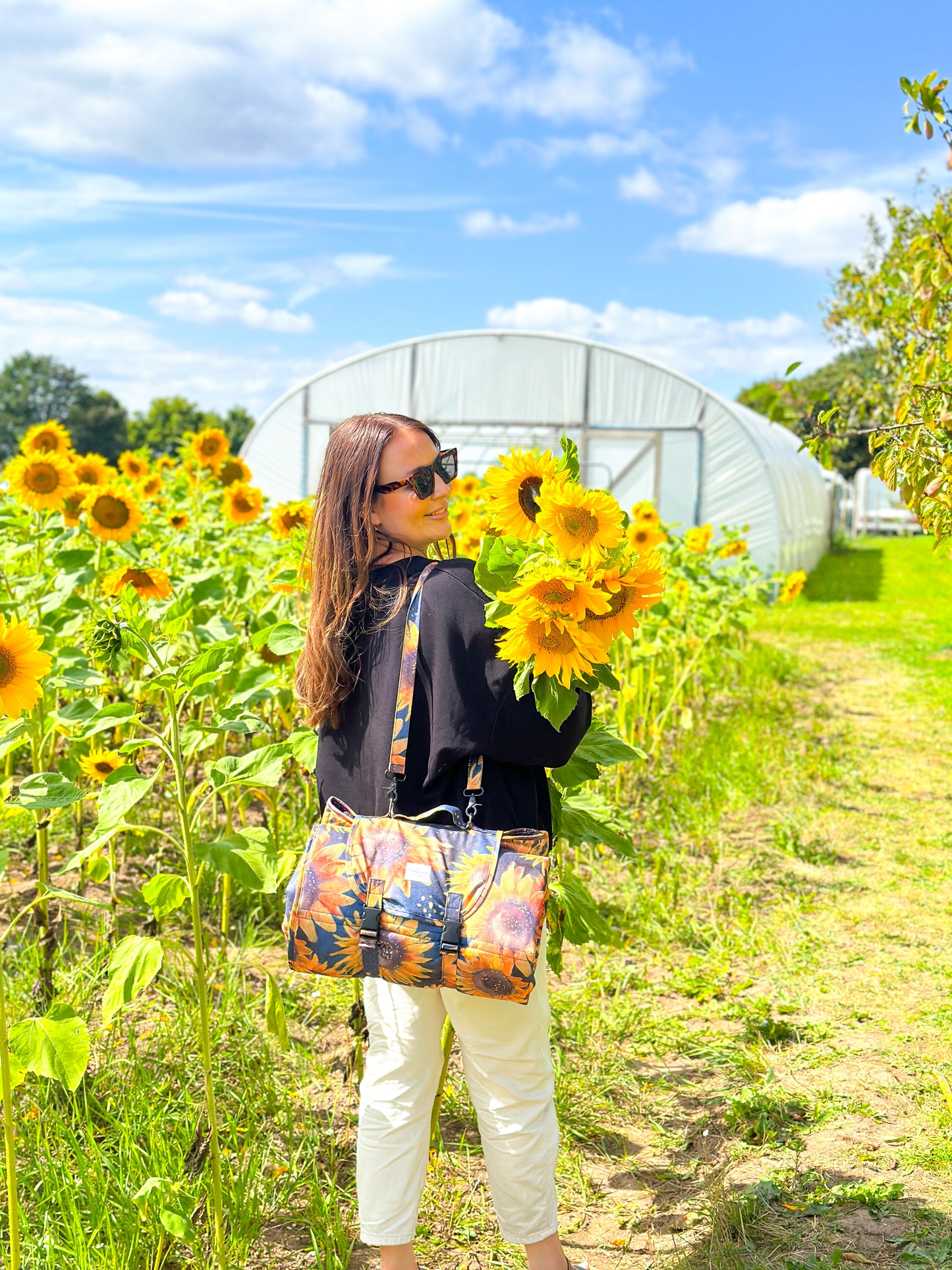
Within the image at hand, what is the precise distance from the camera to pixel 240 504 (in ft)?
15.1

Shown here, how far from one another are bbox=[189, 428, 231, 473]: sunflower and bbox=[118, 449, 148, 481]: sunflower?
601 mm

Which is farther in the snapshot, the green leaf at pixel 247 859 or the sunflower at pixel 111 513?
the sunflower at pixel 111 513

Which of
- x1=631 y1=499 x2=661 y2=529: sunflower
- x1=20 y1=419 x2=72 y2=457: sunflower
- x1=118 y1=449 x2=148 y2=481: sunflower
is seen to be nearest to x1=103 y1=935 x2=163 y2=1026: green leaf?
x1=20 y1=419 x2=72 y2=457: sunflower

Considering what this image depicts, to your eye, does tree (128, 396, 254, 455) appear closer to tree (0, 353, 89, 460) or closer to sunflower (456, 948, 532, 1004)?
tree (0, 353, 89, 460)

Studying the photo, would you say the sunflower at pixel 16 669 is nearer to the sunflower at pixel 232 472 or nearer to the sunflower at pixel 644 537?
the sunflower at pixel 644 537

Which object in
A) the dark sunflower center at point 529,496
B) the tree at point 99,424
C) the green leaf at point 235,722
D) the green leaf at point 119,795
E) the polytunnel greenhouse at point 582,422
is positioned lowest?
the green leaf at point 119,795

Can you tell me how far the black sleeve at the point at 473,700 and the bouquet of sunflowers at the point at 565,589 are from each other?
0.14ft

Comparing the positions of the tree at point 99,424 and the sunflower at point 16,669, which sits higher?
the tree at point 99,424

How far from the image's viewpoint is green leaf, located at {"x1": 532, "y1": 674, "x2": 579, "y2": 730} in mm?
1599

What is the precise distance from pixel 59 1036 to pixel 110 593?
171 centimetres

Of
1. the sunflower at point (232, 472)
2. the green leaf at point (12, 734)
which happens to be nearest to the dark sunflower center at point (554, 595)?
the green leaf at point (12, 734)

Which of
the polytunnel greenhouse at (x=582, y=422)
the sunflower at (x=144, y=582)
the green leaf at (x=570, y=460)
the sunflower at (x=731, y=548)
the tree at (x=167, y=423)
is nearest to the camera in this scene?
the green leaf at (x=570, y=460)

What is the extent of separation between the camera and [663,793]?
4695 millimetres

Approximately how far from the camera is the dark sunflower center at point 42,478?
12.6 ft
